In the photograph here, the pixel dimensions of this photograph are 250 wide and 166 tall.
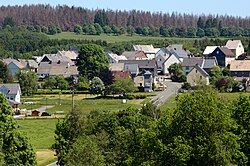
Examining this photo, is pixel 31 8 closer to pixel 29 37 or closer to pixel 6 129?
pixel 29 37

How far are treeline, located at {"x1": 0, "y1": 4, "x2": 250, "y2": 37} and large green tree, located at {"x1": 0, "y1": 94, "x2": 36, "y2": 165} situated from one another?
90500mm

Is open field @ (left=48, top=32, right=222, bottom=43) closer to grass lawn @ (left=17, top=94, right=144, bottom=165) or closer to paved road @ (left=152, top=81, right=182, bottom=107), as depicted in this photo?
paved road @ (left=152, top=81, right=182, bottom=107)

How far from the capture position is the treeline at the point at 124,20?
113125mm

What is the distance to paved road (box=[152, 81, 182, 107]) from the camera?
1800 inches

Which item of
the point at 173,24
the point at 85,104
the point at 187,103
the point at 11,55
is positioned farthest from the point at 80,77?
the point at 173,24

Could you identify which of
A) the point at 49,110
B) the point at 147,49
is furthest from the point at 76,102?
the point at 147,49

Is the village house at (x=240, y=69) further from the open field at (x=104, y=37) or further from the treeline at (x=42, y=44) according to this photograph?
the open field at (x=104, y=37)

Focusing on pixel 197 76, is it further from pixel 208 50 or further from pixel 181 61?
pixel 208 50

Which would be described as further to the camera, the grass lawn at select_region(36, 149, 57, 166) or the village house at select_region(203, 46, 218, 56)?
the village house at select_region(203, 46, 218, 56)

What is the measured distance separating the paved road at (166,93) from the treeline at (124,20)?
5114cm

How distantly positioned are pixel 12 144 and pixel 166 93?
3298 centimetres

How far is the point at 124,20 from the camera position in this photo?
5148 inches

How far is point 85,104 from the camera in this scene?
44906mm

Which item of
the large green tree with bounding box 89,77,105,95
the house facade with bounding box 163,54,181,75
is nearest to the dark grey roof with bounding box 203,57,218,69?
the house facade with bounding box 163,54,181,75
